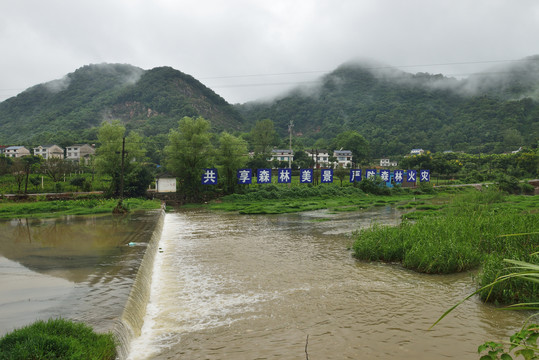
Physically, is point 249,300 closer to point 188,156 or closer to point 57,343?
point 57,343

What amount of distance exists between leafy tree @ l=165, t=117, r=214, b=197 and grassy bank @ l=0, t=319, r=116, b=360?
26851 mm

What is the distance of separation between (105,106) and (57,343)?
113291 millimetres

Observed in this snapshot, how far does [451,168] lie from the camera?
50.8 m

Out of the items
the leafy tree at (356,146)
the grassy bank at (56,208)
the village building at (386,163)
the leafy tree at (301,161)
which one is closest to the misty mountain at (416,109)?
the village building at (386,163)

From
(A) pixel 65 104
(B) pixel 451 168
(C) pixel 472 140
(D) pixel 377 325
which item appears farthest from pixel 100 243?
(A) pixel 65 104

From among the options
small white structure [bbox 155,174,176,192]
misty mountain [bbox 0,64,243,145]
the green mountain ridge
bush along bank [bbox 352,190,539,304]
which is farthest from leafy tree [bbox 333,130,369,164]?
bush along bank [bbox 352,190,539,304]

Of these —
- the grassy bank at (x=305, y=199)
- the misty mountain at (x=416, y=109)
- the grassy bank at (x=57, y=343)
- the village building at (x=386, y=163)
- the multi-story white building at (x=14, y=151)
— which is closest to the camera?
the grassy bank at (x=57, y=343)

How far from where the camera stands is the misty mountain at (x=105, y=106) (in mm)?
91562

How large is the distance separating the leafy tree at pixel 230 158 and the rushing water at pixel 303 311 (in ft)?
70.4

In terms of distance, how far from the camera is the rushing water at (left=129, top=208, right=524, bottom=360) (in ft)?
18.7

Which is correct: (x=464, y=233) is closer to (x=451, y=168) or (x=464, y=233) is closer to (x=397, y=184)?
(x=397, y=184)

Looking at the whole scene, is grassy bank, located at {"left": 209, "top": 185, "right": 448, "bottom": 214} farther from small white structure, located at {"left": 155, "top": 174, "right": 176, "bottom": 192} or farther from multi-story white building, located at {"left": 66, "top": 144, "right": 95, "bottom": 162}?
multi-story white building, located at {"left": 66, "top": 144, "right": 95, "bottom": 162}

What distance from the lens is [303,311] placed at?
712 cm

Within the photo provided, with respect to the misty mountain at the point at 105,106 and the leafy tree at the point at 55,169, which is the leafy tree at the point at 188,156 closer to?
the leafy tree at the point at 55,169
